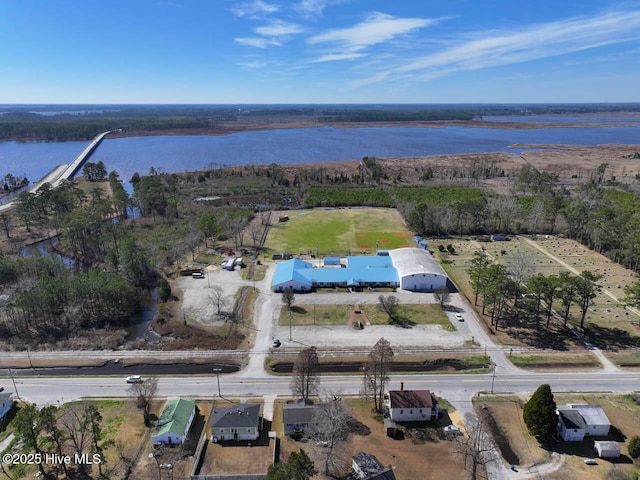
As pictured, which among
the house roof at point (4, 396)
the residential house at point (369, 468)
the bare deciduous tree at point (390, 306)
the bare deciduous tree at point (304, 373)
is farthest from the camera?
the bare deciduous tree at point (390, 306)

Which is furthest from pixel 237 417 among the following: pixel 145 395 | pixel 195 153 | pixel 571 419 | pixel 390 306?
pixel 195 153

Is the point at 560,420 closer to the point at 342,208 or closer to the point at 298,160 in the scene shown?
the point at 342,208

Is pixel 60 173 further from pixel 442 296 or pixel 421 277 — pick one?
pixel 442 296

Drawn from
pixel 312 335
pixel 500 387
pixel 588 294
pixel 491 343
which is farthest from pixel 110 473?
pixel 588 294

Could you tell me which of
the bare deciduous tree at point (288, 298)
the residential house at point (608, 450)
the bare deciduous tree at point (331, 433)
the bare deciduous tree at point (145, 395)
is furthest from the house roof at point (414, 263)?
the bare deciduous tree at point (145, 395)

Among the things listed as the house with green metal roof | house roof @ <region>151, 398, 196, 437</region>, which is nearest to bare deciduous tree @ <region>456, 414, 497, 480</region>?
the house with green metal roof

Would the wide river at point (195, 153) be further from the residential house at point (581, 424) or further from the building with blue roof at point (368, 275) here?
the residential house at point (581, 424)

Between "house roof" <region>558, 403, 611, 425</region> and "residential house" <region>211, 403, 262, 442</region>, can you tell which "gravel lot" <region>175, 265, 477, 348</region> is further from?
"residential house" <region>211, 403, 262, 442</region>
